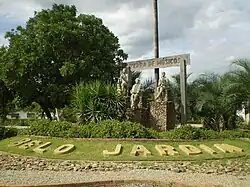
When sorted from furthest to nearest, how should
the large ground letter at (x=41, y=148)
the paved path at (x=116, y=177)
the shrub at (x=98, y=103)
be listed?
the shrub at (x=98, y=103), the large ground letter at (x=41, y=148), the paved path at (x=116, y=177)

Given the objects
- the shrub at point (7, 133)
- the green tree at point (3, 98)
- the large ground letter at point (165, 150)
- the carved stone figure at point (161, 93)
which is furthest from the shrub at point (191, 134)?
the green tree at point (3, 98)

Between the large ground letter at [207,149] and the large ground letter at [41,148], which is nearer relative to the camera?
the large ground letter at [207,149]

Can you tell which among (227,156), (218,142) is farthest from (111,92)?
(227,156)

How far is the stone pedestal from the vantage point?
19.4 meters

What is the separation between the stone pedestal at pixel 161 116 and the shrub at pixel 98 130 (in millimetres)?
3263

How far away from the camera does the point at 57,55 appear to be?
89.7ft

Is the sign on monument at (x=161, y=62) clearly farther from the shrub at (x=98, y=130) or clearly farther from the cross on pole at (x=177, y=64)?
the shrub at (x=98, y=130)

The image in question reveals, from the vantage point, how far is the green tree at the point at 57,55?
84.8 feet

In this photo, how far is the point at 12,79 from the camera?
26.2 meters

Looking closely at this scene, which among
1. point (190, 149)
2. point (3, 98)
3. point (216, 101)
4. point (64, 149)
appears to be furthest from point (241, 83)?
point (3, 98)

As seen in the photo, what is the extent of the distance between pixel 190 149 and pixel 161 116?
18.0ft

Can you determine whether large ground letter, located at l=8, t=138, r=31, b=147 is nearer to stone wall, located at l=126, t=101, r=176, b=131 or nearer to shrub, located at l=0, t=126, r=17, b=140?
shrub, located at l=0, t=126, r=17, b=140

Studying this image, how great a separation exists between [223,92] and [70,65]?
34.4 feet

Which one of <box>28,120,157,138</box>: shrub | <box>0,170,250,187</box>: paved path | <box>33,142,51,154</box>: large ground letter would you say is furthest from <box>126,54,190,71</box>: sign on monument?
<box>0,170,250,187</box>: paved path
